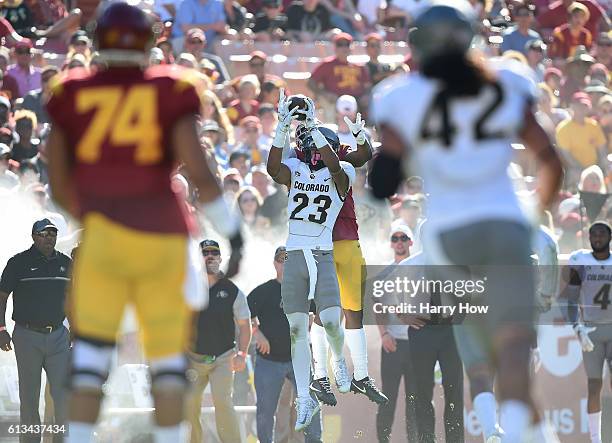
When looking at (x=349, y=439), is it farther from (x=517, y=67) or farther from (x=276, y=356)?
(x=517, y=67)

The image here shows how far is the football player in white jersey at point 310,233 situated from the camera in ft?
33.9

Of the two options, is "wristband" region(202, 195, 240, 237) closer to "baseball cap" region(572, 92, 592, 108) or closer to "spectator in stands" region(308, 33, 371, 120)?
"spectator in stands" region(308, 33, 371, 120)

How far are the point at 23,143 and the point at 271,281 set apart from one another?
3.22 metres

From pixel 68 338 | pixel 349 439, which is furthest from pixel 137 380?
pixel 349 439

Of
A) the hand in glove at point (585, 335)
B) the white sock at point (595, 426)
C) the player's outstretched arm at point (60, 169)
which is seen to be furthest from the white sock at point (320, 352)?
the player's outstretched arm at point (60, 169)

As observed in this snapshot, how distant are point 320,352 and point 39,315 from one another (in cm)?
258

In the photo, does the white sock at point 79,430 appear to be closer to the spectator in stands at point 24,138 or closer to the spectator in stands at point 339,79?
the spectator in stands at point 24,138

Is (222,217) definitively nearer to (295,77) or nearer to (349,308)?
(349,308)

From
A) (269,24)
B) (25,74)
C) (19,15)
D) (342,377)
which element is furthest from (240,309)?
(19,15)

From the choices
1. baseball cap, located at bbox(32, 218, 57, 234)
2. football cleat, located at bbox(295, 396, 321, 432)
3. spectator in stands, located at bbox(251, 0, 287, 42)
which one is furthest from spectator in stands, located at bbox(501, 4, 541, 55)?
football cleat, located at bbox(295, 396, 321, 432)

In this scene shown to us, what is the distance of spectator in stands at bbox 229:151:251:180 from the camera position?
14.9 meters

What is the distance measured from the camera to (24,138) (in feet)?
49.1

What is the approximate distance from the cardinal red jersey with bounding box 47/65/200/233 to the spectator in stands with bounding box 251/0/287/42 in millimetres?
10999

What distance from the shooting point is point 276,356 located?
43.5 feet
